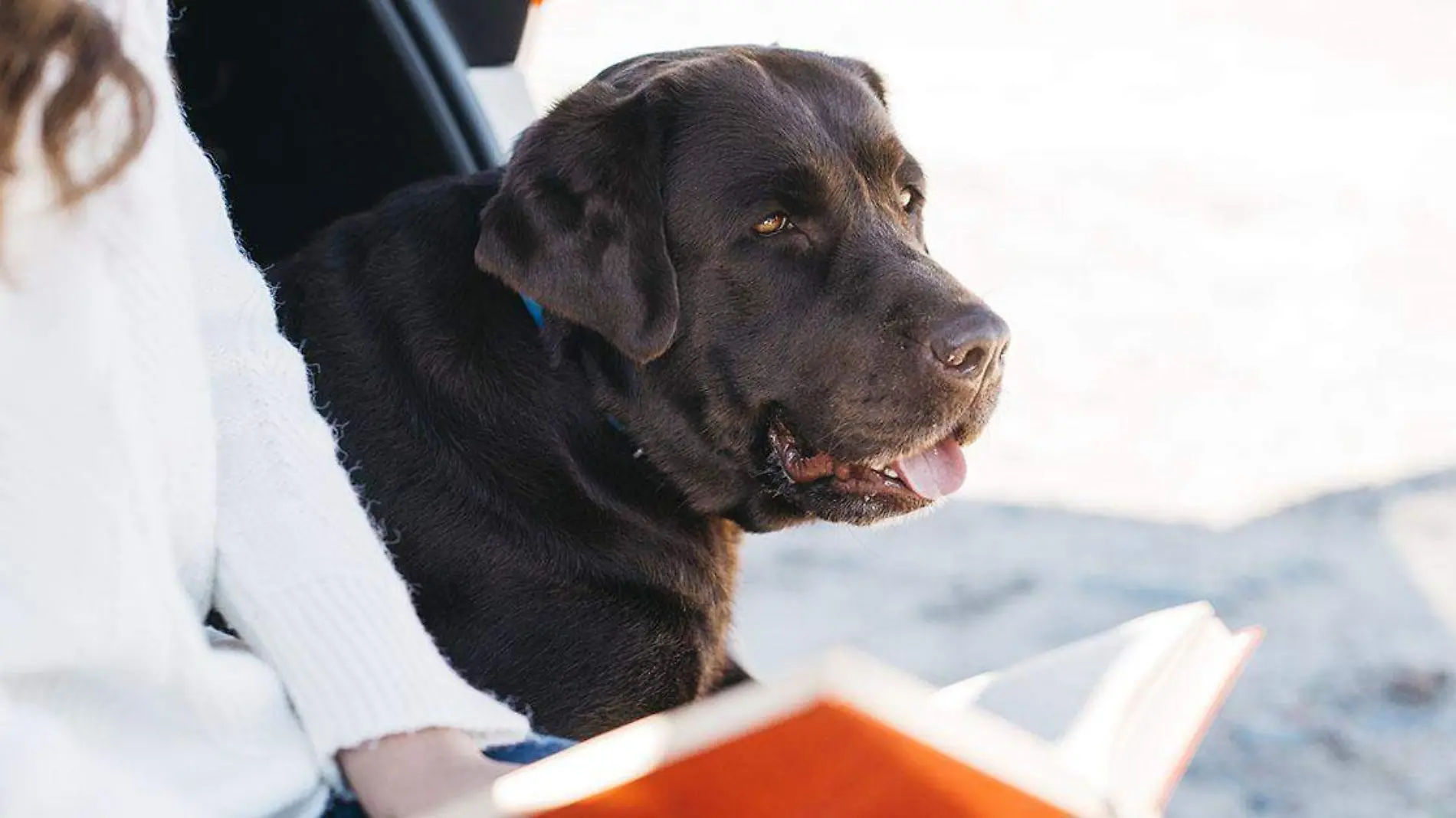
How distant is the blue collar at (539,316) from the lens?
181 centimetres

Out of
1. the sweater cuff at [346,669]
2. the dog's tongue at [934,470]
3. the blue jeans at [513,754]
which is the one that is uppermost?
the sweater cuff at [346,669]

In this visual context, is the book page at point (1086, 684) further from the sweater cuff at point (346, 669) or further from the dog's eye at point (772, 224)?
the dog's eye at point (772, 224)

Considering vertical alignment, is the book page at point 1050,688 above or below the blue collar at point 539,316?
below

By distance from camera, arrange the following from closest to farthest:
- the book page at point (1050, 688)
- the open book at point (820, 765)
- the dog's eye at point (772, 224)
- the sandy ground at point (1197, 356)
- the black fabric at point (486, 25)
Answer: the open book at point (820, 765)
the book page at point (1050, 688)
the dog's eye at point (772, 224)
the black fabric at point (486, 25)
the sandy ground at point (1197, 356)

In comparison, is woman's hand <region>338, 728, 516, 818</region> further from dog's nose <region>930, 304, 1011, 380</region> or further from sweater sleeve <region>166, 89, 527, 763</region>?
dog's nose <region>930, 304, 1011, 380</region>

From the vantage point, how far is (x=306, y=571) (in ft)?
4.26

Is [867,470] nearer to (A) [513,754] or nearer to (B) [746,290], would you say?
(B) [746,290]

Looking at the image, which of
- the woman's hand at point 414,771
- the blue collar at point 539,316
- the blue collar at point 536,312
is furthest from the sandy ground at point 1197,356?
the woman's hand at point 414,771

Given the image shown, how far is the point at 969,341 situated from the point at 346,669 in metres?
0.83

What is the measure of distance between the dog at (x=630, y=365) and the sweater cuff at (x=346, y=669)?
40cm

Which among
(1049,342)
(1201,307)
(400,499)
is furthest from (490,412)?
(1201,307)

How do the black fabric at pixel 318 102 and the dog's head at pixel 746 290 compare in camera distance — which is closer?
the dog's head at pixel 746 290

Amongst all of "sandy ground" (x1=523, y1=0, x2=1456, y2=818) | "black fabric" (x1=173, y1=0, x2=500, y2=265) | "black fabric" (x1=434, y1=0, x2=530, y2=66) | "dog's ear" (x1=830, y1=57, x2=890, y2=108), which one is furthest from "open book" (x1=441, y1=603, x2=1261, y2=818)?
"black fabric" (x1=434, y1=0, x2=530, y2=66)

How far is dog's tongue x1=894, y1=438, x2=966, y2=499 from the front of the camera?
1.91 meters
